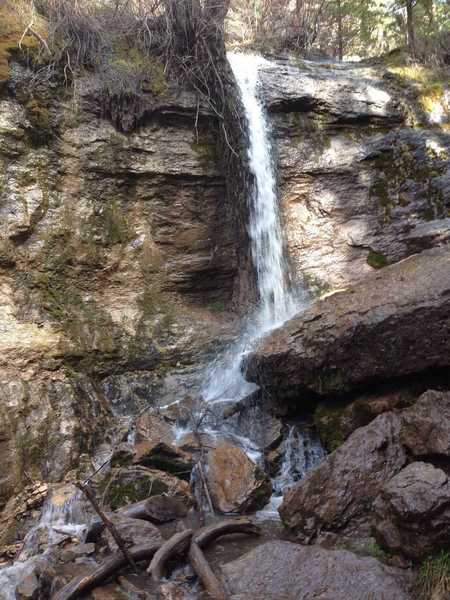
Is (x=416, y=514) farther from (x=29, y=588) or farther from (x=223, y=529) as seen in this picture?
(x=29, y=588)

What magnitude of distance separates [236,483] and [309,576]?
157cm

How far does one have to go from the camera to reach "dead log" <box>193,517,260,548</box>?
3843 mm

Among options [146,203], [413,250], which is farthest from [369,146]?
[146,203]

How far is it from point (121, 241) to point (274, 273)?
2.63 metres

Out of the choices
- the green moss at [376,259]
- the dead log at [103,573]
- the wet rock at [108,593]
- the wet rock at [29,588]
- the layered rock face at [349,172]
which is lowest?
the wet rock at [108,593]

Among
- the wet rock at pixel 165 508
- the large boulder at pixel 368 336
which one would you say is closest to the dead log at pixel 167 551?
the wet rock at pixel 165 508

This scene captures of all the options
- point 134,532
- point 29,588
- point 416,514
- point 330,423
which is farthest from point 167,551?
point 330,423

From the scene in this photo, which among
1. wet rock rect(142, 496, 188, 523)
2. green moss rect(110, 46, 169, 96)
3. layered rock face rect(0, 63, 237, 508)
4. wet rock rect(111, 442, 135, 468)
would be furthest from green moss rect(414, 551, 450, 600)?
green moss rect(110, 46, 169, 96)

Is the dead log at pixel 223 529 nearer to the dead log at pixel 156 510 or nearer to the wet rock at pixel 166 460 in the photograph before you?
the dead log at pixel 156 510

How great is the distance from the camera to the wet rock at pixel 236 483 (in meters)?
4.51

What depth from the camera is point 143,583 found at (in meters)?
3.40

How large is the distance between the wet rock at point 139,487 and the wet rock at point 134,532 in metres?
0.54

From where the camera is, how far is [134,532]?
12.9 feet

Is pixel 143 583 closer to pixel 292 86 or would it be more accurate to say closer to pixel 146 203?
pixel 146 203
